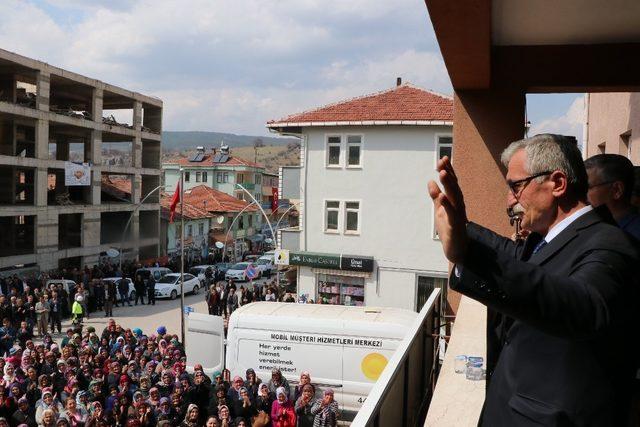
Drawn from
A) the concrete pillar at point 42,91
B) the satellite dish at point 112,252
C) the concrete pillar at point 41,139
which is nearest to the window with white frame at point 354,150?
the concrete pillar at point 41,139

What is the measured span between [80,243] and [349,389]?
30333mm

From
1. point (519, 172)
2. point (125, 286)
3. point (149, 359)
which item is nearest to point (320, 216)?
point (125, 286)

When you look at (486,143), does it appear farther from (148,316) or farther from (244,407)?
(148,316)

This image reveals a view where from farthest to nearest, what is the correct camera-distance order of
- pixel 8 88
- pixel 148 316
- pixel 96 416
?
pixel 8 88, pixel 148 316, pixel 96 416

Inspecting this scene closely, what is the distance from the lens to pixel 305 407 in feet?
31.8

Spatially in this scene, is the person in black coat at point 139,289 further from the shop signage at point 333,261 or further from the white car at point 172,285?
the shop signage at point 333,261

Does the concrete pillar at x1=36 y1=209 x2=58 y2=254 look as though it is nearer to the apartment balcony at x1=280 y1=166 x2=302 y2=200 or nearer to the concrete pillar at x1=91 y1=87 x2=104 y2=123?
the concrete pillar at x1=91 y1=87 x2=104 y2=123

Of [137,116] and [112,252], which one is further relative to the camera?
[137,116]

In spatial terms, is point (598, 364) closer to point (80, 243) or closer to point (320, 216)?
point (320, 216)

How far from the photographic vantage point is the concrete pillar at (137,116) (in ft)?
139

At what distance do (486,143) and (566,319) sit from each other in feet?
15.1

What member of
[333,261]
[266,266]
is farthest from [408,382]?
[266,266]

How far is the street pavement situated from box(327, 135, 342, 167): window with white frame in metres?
8.85

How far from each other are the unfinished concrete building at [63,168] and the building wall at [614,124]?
91.5 feet
